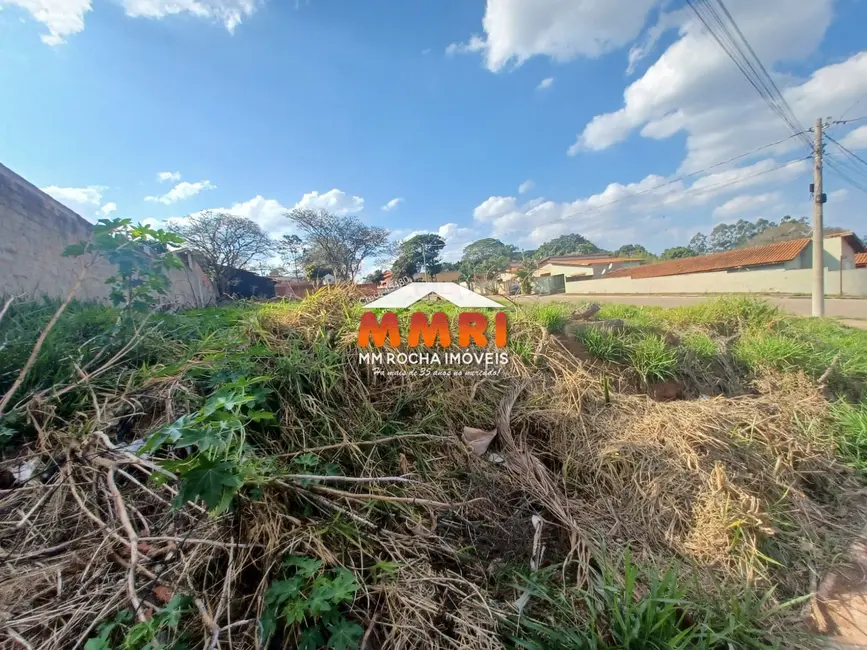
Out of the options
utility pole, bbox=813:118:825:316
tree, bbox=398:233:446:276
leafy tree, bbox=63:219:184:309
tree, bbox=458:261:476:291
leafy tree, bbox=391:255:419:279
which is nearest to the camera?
leafy tree, bbox=63:219:184:309

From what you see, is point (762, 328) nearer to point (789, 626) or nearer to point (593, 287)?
point (789, 626)

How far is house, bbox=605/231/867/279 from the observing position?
19.0 m

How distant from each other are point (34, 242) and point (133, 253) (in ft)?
12.0

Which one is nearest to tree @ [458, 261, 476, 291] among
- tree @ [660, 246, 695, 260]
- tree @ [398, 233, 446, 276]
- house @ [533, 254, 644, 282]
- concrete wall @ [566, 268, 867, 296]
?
tree @ [398, 233, 446, 276]

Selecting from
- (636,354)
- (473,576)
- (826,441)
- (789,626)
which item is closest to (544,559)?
(473,576)

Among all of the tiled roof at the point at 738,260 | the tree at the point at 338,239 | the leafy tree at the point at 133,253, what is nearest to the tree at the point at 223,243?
the tree at the point at 338,239

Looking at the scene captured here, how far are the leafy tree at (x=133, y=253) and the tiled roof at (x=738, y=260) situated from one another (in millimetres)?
27253

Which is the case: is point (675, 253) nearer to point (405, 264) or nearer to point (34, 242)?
point (405, 264)

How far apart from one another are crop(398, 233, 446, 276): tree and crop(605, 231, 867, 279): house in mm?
17667

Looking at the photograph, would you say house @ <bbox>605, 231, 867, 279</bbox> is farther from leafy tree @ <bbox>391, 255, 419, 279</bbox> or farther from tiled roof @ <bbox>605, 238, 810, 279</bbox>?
leafy tree @ <bbox>391, 255, 419, 279</bbox>

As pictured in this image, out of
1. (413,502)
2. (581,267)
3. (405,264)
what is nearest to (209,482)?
(413,502)

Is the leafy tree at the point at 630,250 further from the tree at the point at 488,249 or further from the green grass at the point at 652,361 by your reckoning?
the green grass at the point at 652,361

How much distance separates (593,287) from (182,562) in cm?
2876

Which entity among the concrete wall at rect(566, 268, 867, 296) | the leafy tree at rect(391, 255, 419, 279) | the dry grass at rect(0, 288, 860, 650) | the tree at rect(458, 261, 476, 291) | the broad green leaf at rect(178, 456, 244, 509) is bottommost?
the concrete wall at rect(566, 268, 867, 296)
